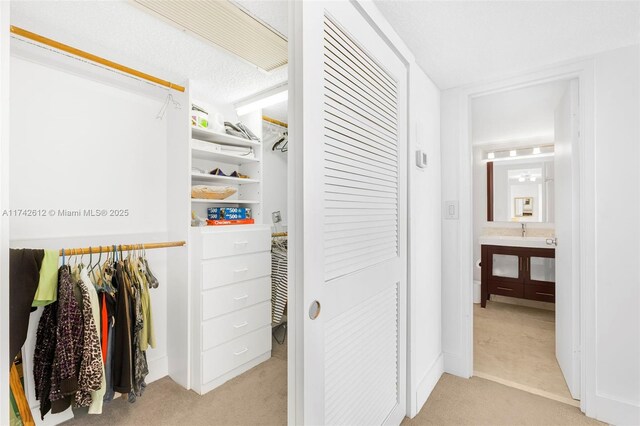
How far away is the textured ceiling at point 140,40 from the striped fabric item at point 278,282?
4.82ft

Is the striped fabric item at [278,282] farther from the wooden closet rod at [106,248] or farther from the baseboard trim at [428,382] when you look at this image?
the baseboard trim at [428,382]

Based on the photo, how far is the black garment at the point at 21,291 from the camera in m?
1.32

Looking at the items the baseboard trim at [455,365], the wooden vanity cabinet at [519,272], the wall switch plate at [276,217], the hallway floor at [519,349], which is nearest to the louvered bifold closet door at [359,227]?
the baseboard trim at [455,365]

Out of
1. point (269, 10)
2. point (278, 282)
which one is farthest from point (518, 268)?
point (269, 10)

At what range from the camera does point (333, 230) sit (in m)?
1.09

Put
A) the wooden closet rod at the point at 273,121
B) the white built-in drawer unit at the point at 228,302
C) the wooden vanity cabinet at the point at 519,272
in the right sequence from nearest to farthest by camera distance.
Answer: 1. the white built-in drawer unit at the point at 228,302
2. the wooden closet rod at the point at 273,121
3. the wooden vanity cabinet at the point at 519,272

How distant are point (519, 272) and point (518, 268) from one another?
0.05m

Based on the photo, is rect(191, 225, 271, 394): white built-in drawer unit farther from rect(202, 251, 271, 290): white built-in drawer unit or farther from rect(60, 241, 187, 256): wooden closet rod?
rect(60, 241, 187, 256): wooden closet rod

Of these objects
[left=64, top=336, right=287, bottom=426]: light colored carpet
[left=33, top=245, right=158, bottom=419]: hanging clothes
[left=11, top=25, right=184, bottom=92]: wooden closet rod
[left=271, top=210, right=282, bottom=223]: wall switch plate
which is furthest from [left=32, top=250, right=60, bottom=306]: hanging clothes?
[left=271, top=210, right=282, bottom=223]: wall switch plate

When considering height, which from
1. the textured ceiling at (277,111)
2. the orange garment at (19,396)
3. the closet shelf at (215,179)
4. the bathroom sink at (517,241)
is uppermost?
the textured ceiling at (277,111)

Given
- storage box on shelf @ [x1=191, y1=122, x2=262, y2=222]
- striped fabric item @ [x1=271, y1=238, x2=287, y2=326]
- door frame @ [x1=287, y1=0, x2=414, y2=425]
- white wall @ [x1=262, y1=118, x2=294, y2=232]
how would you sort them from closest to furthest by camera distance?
door frame @ [x1=287, y1=0, x2=414, y2=425] → storage box on shelf @ [x1=191, y1=122, x2=262, y2=222] → striped fabric item @ [x1=271, y1=238, x2=287, y2=326] → white wall @ [x1=262, y1=118, x2=294, y2=232]

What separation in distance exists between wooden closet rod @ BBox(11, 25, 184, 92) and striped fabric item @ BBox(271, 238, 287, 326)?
1.57m

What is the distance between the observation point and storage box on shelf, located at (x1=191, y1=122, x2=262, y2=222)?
2.30 metres

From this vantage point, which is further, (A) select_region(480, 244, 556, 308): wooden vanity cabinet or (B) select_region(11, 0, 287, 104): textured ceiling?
(A) select_region(480, 244, 556, 308): wooden vanity cabinet
